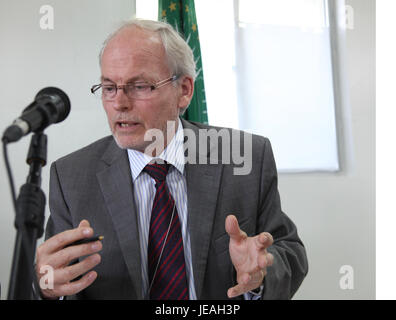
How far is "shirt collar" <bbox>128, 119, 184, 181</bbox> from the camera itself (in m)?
1.38

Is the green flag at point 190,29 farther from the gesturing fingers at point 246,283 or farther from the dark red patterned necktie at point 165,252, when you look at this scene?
the gesturing fingers at point 246,283

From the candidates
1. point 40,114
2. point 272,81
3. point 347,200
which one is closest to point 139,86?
point 40,114

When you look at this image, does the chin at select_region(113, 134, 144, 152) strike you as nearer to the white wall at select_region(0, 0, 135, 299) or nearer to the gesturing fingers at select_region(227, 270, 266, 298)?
the gesturing fingers at select_region(227, 270, 266, 298)

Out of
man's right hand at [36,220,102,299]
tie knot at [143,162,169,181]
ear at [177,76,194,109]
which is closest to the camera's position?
man's right hand at [36,220,102,299]

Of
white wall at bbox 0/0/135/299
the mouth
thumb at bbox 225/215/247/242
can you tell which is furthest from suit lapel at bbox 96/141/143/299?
white wall at bbox 0/0/135/299

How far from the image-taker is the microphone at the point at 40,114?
677mm

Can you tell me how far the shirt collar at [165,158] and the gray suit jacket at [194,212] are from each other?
2cm

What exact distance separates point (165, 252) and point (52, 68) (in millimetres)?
1655

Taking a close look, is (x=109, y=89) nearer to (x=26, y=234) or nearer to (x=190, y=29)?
(x=26, y=234)

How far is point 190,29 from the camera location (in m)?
2.45

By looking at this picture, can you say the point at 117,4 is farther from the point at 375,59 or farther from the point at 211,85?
the point at 375,59

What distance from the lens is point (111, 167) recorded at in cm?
139

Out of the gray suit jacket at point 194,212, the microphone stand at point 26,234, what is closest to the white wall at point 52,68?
the gray suit jacket at point 194,212

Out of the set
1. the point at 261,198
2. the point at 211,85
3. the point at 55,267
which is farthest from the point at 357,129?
the point at 55,267
